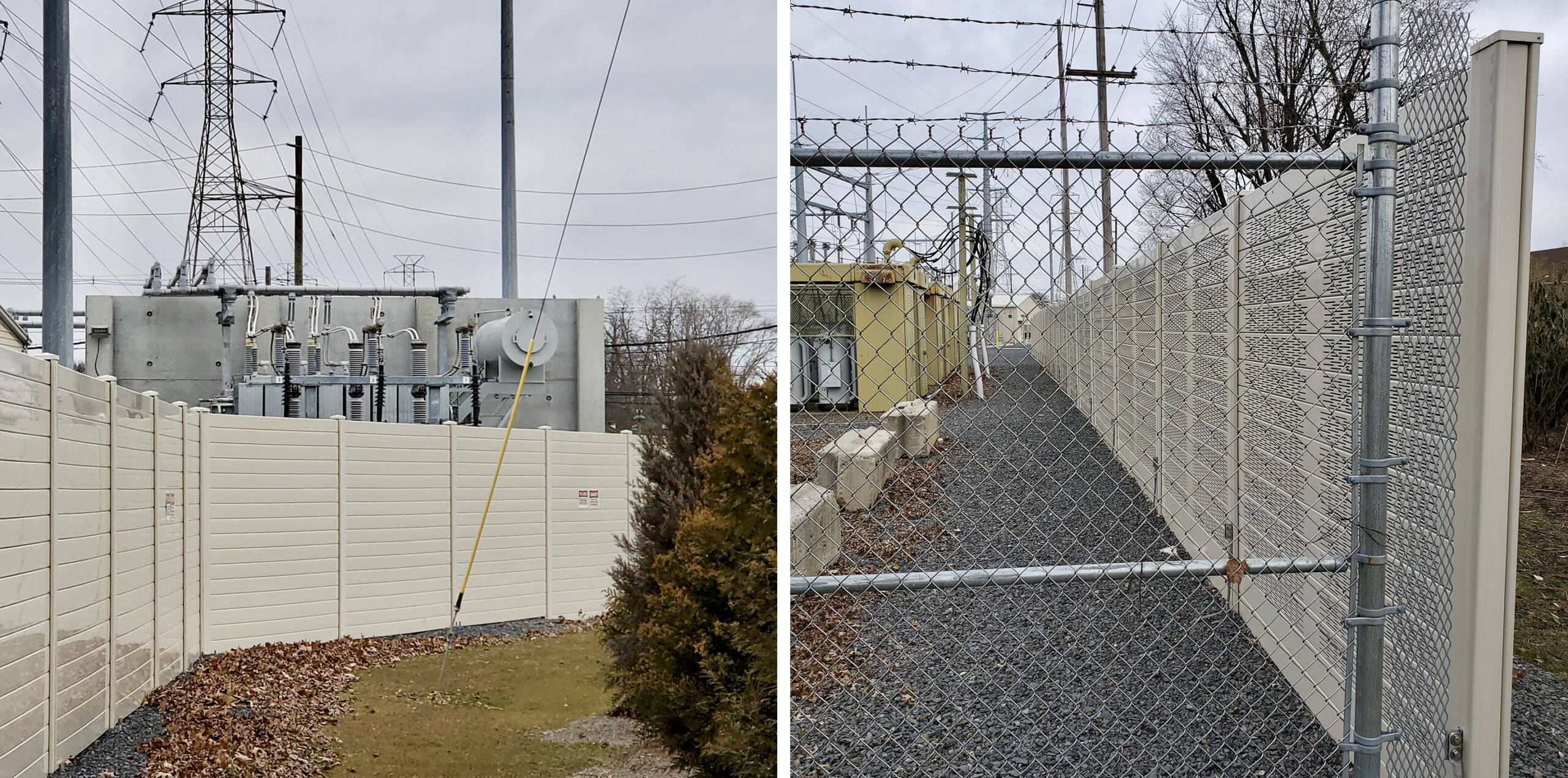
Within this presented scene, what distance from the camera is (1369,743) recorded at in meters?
1.32

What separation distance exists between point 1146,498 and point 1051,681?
228cm

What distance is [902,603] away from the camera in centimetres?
344

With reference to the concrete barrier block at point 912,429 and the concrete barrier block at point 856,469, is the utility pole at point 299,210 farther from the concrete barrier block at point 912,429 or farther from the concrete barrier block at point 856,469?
the concrete barrier block at point 912,429

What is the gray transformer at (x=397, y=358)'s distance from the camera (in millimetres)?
2020

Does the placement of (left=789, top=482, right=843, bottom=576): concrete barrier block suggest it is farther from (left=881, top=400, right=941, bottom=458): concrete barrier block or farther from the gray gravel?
the gray gravel

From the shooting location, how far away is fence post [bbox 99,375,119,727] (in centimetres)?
175

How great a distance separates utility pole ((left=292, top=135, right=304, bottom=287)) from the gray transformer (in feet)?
0.29

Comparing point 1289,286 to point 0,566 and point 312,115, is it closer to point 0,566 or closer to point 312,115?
point 312,115

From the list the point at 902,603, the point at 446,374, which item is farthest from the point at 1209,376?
the point at 446,374

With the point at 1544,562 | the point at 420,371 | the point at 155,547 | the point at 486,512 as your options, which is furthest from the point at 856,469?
the point at 1544,562

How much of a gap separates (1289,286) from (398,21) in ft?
8.98

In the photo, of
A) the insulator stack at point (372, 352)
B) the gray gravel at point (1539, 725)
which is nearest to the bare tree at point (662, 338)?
the insulator stack at point (372, 352)

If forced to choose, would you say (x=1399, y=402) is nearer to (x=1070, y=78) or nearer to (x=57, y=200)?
(x=57, y=200)

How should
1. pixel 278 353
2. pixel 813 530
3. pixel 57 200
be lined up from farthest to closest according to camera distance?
pixel 813 530
pixel 278 353
pixel 57 200
